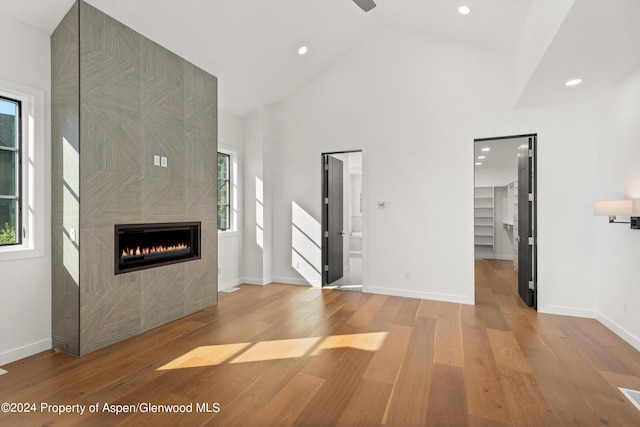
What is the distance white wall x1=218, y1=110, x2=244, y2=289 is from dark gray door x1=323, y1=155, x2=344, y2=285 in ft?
5.18

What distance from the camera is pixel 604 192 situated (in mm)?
3803

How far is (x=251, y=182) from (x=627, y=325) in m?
5.42

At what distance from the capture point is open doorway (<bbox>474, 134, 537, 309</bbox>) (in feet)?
14.5

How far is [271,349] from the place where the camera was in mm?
3084

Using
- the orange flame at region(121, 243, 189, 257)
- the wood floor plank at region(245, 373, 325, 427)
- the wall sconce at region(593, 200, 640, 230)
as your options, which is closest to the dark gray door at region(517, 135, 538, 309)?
the wall sconce at region(593, 200, 640, 230)

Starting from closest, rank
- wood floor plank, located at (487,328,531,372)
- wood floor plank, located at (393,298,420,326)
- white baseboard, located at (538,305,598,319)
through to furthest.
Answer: wood floor plank, located at (487,328,531,372) → wood floor plank, located at (393,298,420,326) → white baseboard, located at (538,305,598,319)

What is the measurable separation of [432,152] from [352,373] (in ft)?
11.4

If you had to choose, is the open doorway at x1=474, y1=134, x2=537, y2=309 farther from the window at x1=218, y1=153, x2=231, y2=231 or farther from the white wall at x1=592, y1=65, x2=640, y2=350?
the window at x1=218, y1=153, x2=231, y2=231

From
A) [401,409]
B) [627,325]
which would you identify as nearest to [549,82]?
[627,325]

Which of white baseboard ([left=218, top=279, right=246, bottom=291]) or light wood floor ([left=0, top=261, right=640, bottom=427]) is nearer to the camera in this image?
light wood floor ([left=0, top=261, right=640, bottom=427])

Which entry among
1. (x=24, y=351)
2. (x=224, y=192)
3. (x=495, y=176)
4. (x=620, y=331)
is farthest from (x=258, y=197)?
(x=495, y=176)

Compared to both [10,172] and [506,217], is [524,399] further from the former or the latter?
[506,217]

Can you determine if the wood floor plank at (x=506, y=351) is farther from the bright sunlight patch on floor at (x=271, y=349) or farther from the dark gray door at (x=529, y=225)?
the dark gray door at (x=529, y=225)

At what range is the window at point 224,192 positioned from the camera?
5.70 m
